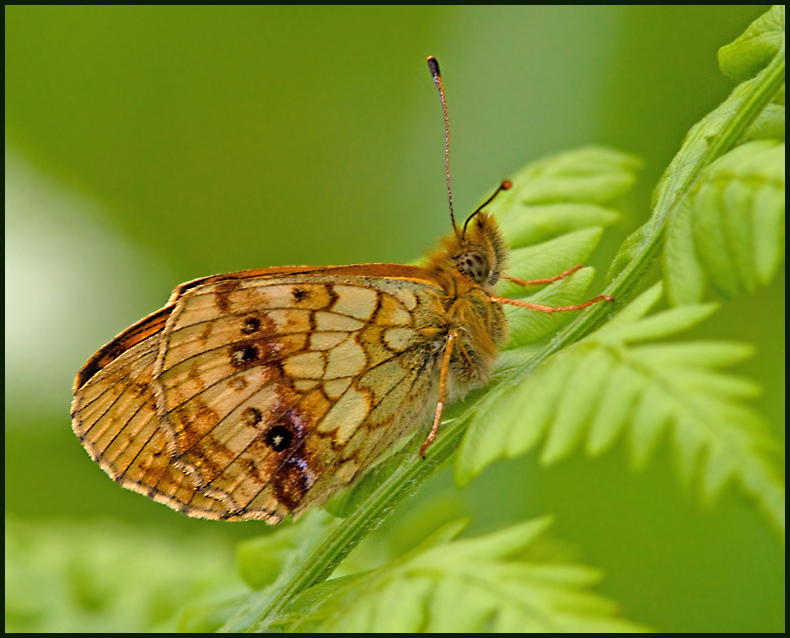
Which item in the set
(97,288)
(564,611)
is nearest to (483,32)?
(97,288)

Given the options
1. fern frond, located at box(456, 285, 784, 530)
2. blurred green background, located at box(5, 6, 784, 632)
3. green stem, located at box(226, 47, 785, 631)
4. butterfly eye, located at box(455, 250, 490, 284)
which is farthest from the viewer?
blurred green background, located at box(5, 6, 784, 632)

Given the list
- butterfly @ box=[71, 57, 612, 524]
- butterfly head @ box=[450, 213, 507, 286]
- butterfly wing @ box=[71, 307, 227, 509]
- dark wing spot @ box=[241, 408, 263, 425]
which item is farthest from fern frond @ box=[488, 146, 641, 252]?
butterfly wing @ box=[71, 307, 227, 509]

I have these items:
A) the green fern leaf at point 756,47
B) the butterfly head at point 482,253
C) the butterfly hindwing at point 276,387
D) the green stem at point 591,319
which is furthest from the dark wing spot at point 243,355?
the green fern leaf at point 756,47

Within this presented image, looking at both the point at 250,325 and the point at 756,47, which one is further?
the point at 250,325

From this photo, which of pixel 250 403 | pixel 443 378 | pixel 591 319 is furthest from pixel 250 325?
pixel 591 319

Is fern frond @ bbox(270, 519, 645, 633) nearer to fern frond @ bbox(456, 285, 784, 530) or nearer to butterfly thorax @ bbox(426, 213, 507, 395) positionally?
fern frond @ bbox(456, 285, 784, 530)

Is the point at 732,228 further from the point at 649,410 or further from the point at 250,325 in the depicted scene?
the point at 250,325
